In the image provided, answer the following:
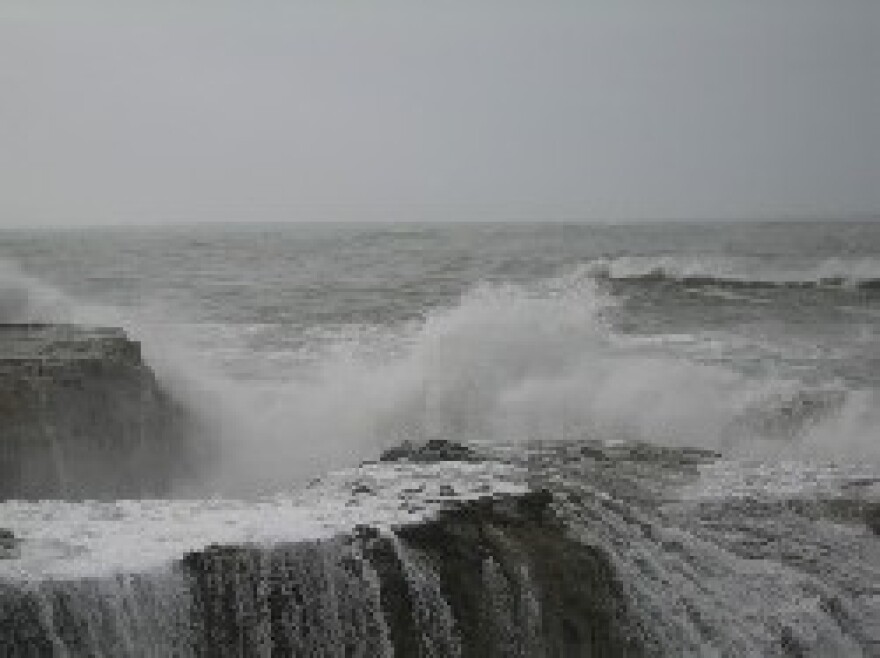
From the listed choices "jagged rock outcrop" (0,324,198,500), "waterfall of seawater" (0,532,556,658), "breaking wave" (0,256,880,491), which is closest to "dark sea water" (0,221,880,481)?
"breaking wave" (0,256,880,491)

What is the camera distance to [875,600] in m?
7.29

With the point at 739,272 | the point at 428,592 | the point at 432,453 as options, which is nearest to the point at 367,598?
the point at 428,592

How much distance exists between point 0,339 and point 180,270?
2721 centimetres

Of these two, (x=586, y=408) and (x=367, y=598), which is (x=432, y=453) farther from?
(x=586, y=408)

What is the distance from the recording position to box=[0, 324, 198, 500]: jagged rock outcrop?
31.9 feet

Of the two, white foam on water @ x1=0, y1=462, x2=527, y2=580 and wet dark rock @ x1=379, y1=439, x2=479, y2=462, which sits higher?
white foam on water @ x1=0, y1=462, x2=527, y2=580

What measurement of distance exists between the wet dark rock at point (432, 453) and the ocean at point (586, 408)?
45 centimetres

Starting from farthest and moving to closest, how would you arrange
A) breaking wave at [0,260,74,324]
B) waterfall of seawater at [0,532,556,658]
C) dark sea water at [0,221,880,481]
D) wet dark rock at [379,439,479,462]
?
breaking wave at [0,260,74,324], dark sea water at [0,221,880,481], wet dark rock at [379,439,479,462], waterfall of seawater at [0,532,556,658]

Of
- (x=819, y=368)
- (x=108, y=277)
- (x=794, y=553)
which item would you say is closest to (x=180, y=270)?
(x=108, y=277)

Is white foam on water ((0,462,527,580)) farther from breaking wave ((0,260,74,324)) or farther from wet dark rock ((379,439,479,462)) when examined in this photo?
breaking wave ((0,260,74,324))

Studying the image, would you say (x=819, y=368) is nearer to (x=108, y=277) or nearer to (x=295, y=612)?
(x=295, y=612)

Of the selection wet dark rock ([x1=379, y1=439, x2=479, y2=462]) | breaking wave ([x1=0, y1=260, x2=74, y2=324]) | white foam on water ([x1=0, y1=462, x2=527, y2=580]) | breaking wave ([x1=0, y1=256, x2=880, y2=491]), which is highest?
breaking wave ([x1=0, y1=260, x2=74, y2=324])

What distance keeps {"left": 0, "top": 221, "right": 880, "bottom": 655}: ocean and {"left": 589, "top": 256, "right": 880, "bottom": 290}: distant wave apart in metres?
0.17

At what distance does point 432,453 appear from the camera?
350 inches
